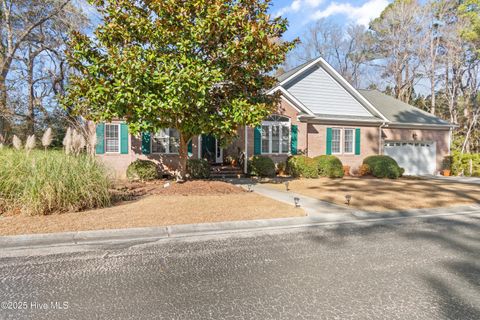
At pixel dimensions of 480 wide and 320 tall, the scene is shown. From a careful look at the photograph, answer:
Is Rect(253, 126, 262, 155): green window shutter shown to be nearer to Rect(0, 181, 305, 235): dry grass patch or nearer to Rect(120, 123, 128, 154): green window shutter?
Rect(0, 181, 305, 235): dry grass patch

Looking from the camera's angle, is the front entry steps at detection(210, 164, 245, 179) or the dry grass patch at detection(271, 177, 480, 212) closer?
the dry grass patch at detection(271, 177, 480, 212)

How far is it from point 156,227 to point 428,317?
4798mm

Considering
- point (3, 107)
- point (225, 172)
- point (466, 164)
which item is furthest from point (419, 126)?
point (3, 107)

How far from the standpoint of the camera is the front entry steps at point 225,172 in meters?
15.5

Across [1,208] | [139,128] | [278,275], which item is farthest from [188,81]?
[278,275]

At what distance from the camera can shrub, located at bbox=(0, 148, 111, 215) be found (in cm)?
663

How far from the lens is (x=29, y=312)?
3.08m

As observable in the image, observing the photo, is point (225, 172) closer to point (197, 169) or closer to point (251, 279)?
point (197, 169)

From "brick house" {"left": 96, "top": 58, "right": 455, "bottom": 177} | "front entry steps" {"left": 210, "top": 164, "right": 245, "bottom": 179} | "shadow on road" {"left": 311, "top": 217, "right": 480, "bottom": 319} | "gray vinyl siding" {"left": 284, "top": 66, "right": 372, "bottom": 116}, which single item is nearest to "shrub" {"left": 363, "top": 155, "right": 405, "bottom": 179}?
"brick house" {"left": 96, "top": 58, "right": 455, "bottom": 177}

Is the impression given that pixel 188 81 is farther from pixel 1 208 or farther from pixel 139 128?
pixel 1 208

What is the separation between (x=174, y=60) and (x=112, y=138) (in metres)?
7.44

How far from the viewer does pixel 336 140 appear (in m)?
19.0

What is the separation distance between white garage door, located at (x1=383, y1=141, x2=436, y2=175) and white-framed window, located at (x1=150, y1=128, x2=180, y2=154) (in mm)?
13920

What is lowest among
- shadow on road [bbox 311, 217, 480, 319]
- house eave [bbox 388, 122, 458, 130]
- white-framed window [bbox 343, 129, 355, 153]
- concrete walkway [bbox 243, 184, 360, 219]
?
shadow on road [bbox 311, 217, 480, 319]
